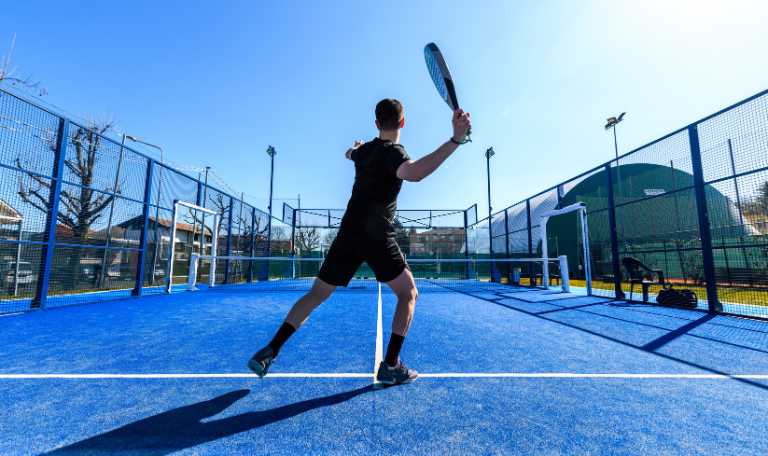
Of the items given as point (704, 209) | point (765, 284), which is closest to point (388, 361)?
point (704, 209)

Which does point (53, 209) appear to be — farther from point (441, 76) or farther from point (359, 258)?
point (441, 76)

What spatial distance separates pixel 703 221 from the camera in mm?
6215

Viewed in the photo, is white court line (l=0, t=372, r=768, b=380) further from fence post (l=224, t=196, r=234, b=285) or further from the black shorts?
fence post (l=224, t=196, r=234, b=285)

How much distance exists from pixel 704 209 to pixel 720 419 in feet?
21.4

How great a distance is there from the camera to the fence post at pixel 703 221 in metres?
5.93

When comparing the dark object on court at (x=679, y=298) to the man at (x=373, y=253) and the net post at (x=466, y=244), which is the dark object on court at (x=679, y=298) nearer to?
the man at (x=373, y=253)

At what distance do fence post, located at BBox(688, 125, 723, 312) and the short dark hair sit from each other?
7314mm

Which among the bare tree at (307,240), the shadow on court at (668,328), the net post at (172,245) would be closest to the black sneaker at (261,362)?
the shadow on court at (668,328)

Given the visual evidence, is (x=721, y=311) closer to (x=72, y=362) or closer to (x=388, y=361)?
(x=388, y=361)

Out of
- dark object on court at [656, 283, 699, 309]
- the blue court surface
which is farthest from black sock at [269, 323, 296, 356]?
dark object on court at [656, 283, 699, 309]

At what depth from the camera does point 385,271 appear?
6.77ft

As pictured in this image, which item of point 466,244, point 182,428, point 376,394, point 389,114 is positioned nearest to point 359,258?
point 376,394

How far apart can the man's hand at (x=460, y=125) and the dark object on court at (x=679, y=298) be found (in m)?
7.54

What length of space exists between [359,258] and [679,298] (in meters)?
7.79
